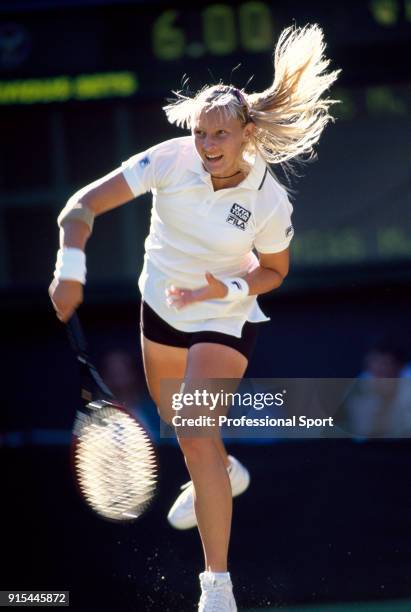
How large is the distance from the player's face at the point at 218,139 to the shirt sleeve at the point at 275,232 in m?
0.21

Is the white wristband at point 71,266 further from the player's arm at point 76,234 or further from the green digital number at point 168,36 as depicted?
the green digital number at point 168,36

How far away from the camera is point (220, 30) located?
7707 mm

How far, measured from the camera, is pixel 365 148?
8.00m

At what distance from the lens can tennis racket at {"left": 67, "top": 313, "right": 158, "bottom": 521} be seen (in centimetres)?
446

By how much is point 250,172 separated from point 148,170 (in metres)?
0.32

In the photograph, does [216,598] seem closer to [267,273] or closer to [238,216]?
[267,273]

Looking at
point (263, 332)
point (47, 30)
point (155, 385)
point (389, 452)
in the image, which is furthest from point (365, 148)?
point (155, 385)

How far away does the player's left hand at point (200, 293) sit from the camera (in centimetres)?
444

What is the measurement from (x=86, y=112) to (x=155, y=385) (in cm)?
343

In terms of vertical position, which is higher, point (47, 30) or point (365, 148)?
point (47, 30)

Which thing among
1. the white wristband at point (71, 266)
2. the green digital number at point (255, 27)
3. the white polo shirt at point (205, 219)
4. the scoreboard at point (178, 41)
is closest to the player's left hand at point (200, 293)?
the white polo shirt at point (205, 219)

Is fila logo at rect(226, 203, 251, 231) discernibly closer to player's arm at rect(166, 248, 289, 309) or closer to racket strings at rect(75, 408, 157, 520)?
player's arm at rect(166, 248, 289, 309)

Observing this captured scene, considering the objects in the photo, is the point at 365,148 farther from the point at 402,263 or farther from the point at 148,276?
the point at 148,276

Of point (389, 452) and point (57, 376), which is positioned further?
point (57, 376)
